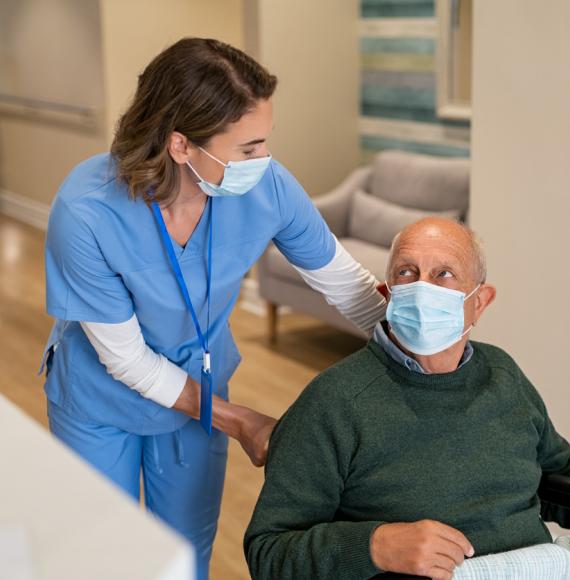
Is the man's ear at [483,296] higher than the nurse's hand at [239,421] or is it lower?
higher

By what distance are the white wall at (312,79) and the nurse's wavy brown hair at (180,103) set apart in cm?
355

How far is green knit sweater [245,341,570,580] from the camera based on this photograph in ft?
5.59

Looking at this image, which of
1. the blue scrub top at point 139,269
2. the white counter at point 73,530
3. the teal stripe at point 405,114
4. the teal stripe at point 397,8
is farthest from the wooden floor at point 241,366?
the white counter at point 73,530

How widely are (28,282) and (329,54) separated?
7.68 ft

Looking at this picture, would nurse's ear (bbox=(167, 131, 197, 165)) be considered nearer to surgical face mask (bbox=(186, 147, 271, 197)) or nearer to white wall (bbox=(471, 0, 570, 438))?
surgical face mask (bbox=(186, 147, 271, 197))

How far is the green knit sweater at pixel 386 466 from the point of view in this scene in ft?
5.59

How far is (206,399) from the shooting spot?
1.89 metres

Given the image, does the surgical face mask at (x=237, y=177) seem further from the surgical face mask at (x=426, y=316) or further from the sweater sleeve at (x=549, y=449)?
the sweater sleeve at (x=549, y=449)

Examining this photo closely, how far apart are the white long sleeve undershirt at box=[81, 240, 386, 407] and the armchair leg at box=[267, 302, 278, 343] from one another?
300 centimetres

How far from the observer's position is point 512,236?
2.47 m

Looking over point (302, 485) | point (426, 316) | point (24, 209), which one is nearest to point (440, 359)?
point (426, 316)

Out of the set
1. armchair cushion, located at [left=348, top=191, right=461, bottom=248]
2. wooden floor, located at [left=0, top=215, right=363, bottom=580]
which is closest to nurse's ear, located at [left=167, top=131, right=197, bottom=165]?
wooden floor, located at [left=0, top=215, right=363, bottom=580]

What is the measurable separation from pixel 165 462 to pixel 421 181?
3.10 meters

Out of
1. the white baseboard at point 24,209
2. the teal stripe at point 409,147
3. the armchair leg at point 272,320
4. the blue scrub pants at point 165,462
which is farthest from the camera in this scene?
the white baseboard at point 24,209
